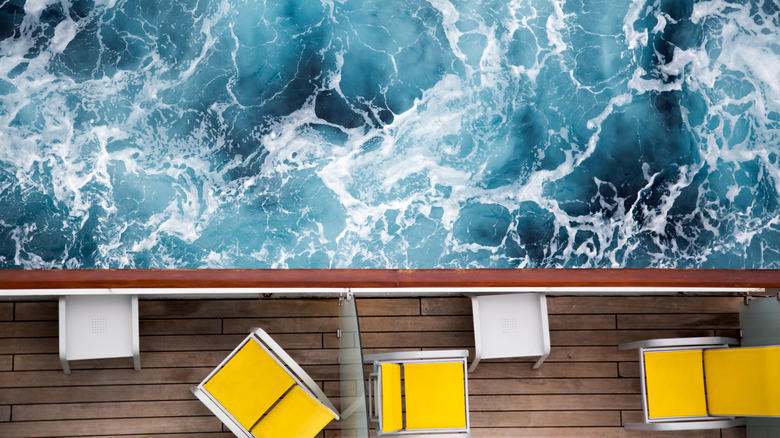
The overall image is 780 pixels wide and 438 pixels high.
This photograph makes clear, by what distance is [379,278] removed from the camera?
2.92 metres

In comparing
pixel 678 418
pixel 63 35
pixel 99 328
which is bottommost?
pixel 678 418

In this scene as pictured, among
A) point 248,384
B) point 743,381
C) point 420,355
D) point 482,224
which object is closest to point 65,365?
point 248,384

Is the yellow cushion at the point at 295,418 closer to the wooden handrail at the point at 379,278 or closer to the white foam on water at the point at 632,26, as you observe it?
the wooden handrail at the point at 379,278

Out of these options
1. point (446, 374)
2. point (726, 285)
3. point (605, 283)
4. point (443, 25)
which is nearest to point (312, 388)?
point (446, 374)

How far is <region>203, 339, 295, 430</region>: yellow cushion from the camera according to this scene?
9.95 ft

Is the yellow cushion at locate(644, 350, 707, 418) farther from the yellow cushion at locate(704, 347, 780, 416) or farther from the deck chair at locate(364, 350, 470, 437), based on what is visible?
the deck chair at locate(364, 350, 470, 437)

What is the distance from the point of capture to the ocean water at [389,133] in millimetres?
5977

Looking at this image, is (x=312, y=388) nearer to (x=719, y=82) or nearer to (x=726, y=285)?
(x=726, y=285)

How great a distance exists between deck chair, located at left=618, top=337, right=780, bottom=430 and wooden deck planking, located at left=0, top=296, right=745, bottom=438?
0.24 m

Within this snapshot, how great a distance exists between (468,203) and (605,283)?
11.1 feet

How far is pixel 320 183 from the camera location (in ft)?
20.2

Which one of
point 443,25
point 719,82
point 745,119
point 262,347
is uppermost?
point 443,25

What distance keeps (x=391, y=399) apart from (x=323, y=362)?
530 millimetres

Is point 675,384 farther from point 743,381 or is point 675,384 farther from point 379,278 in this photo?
point 379,278
